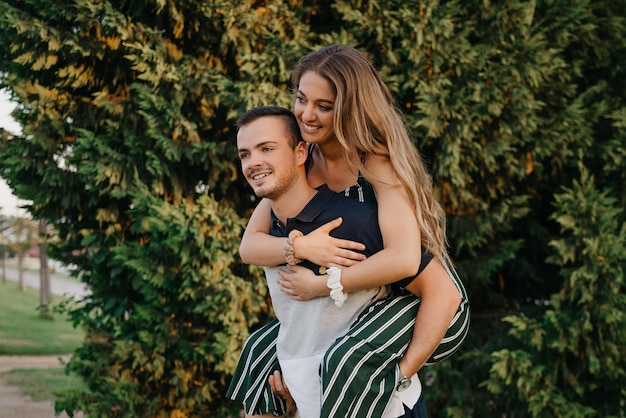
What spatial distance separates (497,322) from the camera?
5.09 metres

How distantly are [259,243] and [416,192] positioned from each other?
0.65 m

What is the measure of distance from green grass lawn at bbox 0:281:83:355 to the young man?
7.71 metres

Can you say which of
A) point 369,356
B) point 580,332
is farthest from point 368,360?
point 580,332

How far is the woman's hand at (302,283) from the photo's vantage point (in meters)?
2.09

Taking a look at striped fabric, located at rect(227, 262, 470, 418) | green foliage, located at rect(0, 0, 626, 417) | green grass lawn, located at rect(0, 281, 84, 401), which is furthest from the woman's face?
green grass lawn, located at rect(0, 281, 84, 401)

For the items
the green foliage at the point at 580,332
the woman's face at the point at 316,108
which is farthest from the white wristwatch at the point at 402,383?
the green foliage at the point at 580,332

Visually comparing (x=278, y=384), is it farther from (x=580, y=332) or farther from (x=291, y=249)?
(x=580, y=332)

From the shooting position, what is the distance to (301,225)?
2.21 metres

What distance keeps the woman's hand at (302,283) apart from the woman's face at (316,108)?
1.73 feet

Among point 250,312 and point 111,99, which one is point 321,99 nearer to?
point 250,312

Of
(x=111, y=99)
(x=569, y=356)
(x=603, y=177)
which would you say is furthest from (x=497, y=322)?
(x=111, y=99)

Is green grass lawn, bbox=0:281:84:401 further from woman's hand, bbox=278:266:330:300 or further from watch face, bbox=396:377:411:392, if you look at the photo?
watch face, bbox=396:377:411:392

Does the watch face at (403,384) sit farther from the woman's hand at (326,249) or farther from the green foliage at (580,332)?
the green foliage at (580,332)

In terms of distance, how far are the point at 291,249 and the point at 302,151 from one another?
1.42 feet
